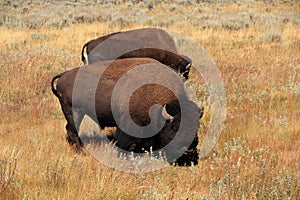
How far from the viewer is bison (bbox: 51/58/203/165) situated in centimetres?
505

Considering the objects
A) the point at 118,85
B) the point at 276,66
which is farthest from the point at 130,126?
the point at 276,66

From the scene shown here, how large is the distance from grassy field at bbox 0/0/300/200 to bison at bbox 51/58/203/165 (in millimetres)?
400

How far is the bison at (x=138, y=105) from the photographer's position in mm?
5051

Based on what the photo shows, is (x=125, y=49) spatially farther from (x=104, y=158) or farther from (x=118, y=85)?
(x=104, y=158)

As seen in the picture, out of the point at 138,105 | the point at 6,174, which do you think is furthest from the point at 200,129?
the point at 6,174

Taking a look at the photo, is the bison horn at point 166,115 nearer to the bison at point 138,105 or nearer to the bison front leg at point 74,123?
the bison at point 138,105

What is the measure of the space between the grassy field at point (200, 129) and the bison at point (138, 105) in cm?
40

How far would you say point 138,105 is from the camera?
5.39m

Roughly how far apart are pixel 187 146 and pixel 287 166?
118cm

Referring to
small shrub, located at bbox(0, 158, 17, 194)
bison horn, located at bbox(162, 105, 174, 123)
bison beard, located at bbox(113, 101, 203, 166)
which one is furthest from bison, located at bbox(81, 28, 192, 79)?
small shrub, located at bbox(0, 158, 17, 194)

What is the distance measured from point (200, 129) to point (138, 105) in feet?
4.95

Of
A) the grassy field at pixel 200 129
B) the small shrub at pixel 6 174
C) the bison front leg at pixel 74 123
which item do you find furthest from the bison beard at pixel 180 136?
the small shrub at pixel 6 174

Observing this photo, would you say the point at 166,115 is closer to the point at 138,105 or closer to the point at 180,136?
the point at 138,105

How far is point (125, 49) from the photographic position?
1019 cm
